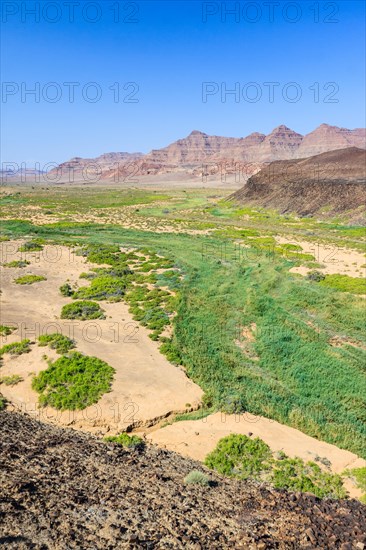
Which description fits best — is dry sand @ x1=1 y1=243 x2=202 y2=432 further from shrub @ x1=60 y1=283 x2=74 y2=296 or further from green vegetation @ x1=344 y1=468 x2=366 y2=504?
green vegetation @ x1=344 y1=468 x2=366 y2=504

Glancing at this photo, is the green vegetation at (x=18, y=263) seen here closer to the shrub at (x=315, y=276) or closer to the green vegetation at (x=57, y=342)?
the green vegetation at (x=57, y=342)

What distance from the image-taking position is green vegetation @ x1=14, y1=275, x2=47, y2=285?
30312mm

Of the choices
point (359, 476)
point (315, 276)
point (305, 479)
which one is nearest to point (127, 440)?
point (305, 479)

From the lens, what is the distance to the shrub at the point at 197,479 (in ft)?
38.9

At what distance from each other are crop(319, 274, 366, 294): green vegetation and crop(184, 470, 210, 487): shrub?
20380mm

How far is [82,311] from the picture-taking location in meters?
24.9

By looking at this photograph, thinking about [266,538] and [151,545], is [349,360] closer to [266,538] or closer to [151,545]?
[266,538]

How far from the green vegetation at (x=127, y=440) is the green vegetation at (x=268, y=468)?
235cm

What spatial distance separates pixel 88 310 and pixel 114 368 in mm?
7166

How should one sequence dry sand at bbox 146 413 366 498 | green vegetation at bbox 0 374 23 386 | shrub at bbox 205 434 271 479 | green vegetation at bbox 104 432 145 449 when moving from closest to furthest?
1. shrub at bbox 205 434 271 479
2. dry sand at bbox 146 413 366 498
3. green vegetation at bbox 104 432 145 449
4. green vegetation at bbox 0 374 23 386

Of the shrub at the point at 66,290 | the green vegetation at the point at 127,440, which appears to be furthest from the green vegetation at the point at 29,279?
the green vegetation at the point at 127,440

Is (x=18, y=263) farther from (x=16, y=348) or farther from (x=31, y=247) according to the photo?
(x=16, y=348)

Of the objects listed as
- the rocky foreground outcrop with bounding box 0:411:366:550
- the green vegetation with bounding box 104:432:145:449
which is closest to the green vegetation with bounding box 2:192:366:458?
the green vegetation with bounding box 104:432:145:449

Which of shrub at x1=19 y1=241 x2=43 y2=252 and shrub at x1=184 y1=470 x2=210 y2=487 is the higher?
shrub at x1=19 y1=241 x2=43 y2=252
